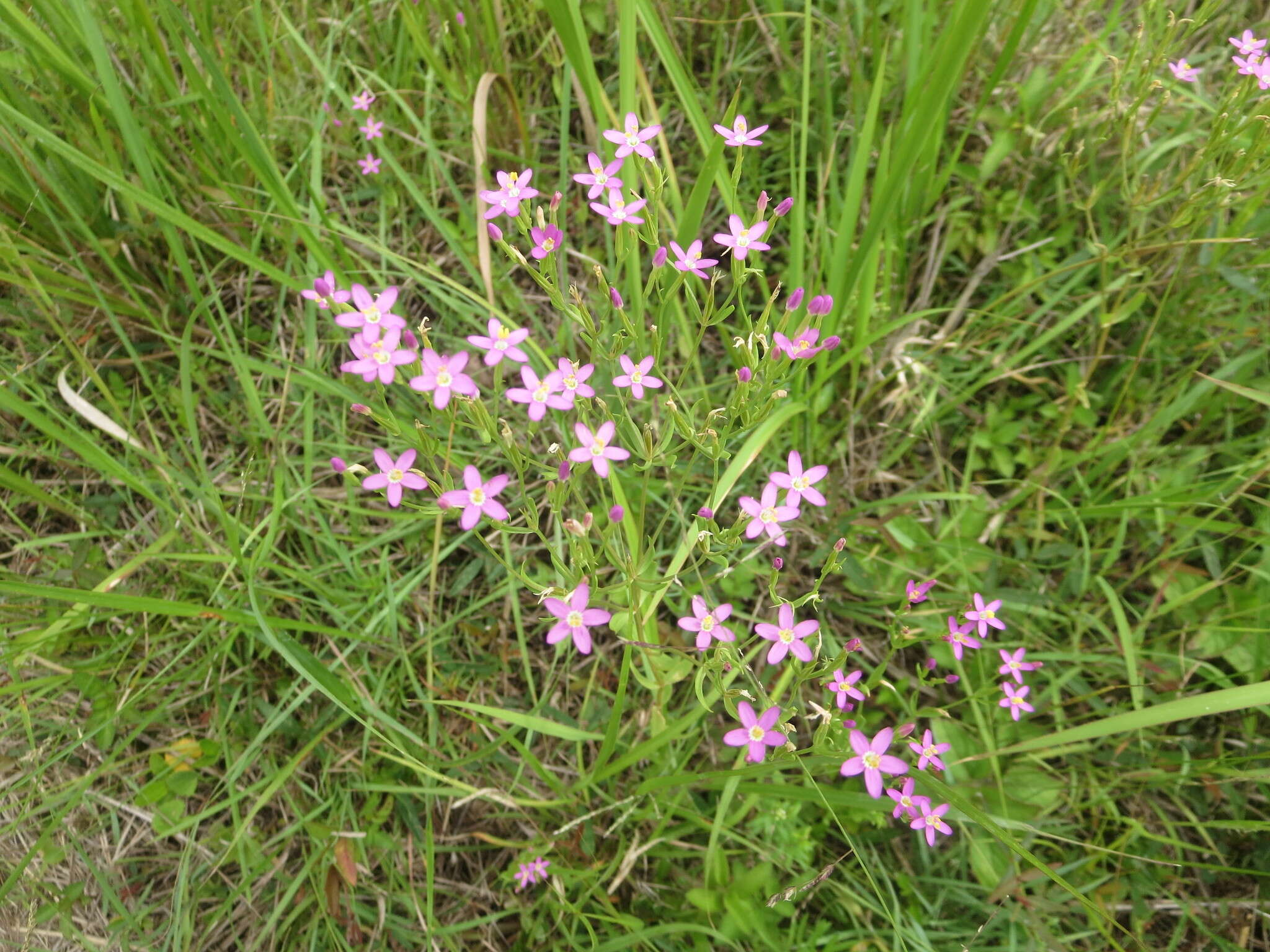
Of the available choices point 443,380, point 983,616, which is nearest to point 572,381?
point 443,380

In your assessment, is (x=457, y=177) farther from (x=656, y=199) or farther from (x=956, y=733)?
(x=956, y=733)

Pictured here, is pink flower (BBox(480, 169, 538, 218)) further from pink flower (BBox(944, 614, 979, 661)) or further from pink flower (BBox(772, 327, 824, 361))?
pink flower (BBox(944, 614, 979, 661))

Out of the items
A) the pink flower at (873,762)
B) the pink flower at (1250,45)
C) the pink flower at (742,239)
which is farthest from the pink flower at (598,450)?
the pink flower at (1250,45)

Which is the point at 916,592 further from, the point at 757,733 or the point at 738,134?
the point at 738,134

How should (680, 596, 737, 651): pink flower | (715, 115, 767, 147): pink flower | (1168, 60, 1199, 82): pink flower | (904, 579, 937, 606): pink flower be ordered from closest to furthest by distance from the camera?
(680, 596, 737, 651): pink flower, (715, 115, 767, 147): pink flower, (904, 579, 937, 606): pink flower, (1168, 60, 1199, 82): pink flower

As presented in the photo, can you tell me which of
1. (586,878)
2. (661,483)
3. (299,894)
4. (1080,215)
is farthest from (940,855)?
(1080,215)

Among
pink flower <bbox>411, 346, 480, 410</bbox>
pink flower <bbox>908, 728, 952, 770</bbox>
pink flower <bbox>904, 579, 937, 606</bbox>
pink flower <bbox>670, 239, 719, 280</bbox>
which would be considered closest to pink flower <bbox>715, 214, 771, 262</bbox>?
pink flower <bbox>670, 239, 719, 280</bbox>

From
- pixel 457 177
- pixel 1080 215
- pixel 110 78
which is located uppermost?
pixel 110 78
